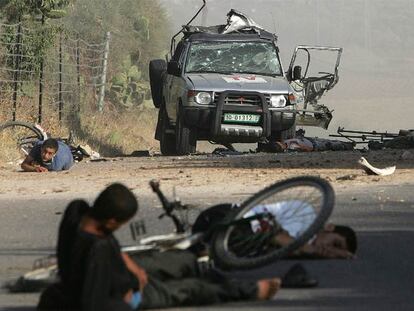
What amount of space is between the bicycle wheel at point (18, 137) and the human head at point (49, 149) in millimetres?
3574

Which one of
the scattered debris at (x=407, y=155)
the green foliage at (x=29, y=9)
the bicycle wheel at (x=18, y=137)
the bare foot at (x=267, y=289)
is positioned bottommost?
the bicycle wheel at (x=18, y=137)

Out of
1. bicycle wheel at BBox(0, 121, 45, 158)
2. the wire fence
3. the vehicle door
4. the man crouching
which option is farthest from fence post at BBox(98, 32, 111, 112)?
the man crouching

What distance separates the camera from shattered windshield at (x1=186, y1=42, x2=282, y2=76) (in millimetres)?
26219

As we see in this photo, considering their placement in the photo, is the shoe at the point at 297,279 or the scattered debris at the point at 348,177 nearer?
the shoe at the point at 297,279

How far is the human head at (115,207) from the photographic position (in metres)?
8.23

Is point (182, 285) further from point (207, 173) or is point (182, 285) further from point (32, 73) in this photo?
point (32, 73)

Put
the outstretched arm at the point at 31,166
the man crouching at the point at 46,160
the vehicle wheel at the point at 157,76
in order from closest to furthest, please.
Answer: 1. the man crouching at the point at 46,160
2. the outstretched arm at the point at 31,166
3. the vehicle wheel at the point at 157,76

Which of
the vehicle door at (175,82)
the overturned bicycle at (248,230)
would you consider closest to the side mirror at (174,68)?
the vehicle door at (175,82)

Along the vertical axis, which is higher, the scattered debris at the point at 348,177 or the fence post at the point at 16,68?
the fence post at the point at 16,68

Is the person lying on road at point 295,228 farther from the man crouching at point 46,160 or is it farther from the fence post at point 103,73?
the fence post at point 103,73

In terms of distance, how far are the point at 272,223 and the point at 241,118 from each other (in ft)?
50.1

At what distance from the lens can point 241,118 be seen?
2517cm

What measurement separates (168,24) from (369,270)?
47682 mm

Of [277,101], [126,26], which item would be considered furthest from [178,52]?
[126,26]
